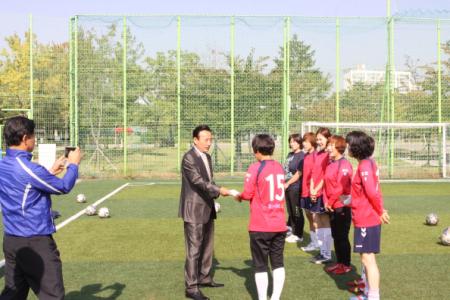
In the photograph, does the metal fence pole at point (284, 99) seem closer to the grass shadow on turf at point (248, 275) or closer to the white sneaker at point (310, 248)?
the white sneaker at point (310, 248)

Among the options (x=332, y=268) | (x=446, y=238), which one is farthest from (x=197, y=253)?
(x=446, y=238)

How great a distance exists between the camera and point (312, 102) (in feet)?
71.1

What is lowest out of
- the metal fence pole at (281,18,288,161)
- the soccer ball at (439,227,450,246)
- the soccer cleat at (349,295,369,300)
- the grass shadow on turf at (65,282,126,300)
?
the grass shadow on turf at (65,282,126,300)

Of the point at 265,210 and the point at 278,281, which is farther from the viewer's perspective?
the point at 278,281

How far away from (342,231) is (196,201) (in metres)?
2.15

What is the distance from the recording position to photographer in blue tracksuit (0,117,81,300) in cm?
399

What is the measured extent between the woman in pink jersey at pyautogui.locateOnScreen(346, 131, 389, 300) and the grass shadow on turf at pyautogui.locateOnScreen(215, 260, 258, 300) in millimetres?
1316

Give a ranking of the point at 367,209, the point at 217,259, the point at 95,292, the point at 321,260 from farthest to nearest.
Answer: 1. the point at 217,259
2. the point at 321,260
3. the point at 95,292
4. the point at 367,209

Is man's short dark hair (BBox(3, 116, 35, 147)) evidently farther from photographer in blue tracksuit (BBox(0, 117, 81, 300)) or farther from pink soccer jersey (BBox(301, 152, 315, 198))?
pink soccer jersey (BBox(301, 152, 315, 198))

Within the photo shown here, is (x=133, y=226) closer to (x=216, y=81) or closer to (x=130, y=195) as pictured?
(x=130, y=195)

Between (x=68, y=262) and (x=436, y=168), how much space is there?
17.7m

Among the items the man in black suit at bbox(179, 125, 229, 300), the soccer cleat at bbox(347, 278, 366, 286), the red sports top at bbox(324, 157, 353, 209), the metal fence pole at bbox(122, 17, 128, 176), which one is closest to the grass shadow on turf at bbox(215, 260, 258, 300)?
the man in black suit at bbox(179, 125, 229, 300)

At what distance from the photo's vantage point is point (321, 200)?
24.6 ft

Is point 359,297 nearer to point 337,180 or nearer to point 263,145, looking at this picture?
point 337,180
